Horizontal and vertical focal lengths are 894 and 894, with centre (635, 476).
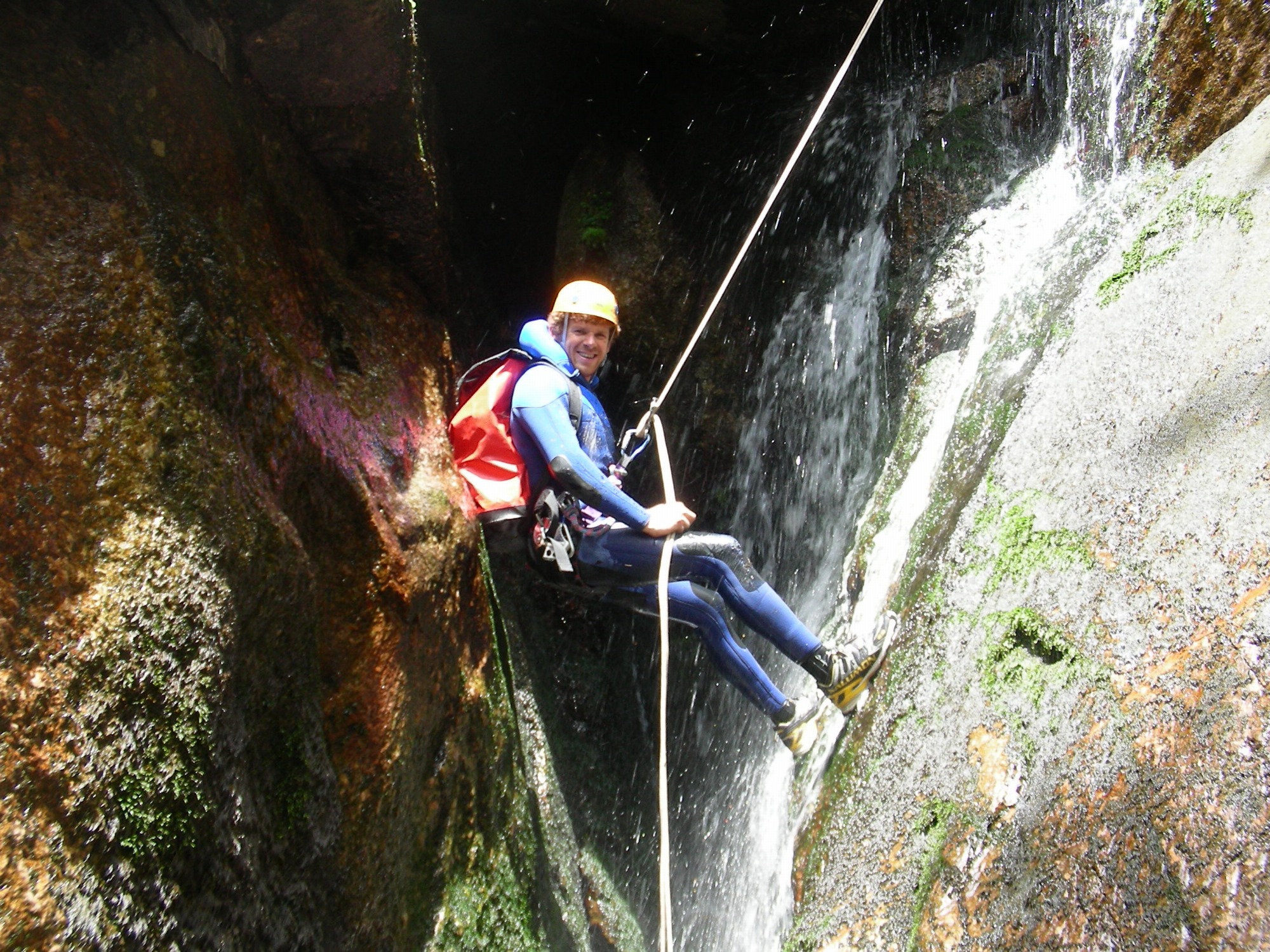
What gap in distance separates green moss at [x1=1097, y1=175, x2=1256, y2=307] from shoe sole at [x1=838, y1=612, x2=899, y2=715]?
1.84 m

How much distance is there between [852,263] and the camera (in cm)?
688

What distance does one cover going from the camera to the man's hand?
412 centimetres

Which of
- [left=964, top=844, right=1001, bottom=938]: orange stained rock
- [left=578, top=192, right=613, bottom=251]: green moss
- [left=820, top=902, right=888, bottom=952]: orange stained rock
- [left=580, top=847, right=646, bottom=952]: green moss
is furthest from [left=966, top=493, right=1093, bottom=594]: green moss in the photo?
[left=578, top=192, right=613, bottom=251]: green moss

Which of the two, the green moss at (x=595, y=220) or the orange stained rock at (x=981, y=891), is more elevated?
the green moss at (x=595, y=220)

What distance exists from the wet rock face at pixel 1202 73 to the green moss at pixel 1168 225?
659 millimetres

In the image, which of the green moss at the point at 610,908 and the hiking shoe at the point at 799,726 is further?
the green moss at the point at 610,908

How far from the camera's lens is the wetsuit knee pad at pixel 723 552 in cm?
422

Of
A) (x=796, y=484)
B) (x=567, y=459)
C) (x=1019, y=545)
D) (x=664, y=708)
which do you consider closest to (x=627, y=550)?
(x=567, y=459)

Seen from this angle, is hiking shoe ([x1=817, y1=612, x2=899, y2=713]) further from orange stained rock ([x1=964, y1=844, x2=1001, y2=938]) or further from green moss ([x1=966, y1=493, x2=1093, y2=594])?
orange stained rock ([x1=964, y1=844, x2=1001, y2=938])

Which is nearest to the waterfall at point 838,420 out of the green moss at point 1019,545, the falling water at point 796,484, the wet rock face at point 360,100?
the falling water at point 796,484

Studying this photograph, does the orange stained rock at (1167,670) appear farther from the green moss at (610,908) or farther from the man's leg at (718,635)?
the green moss at (610,908)

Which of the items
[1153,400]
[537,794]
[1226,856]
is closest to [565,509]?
[537,794]

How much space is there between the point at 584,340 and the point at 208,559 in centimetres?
236

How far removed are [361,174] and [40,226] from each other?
1924mm
